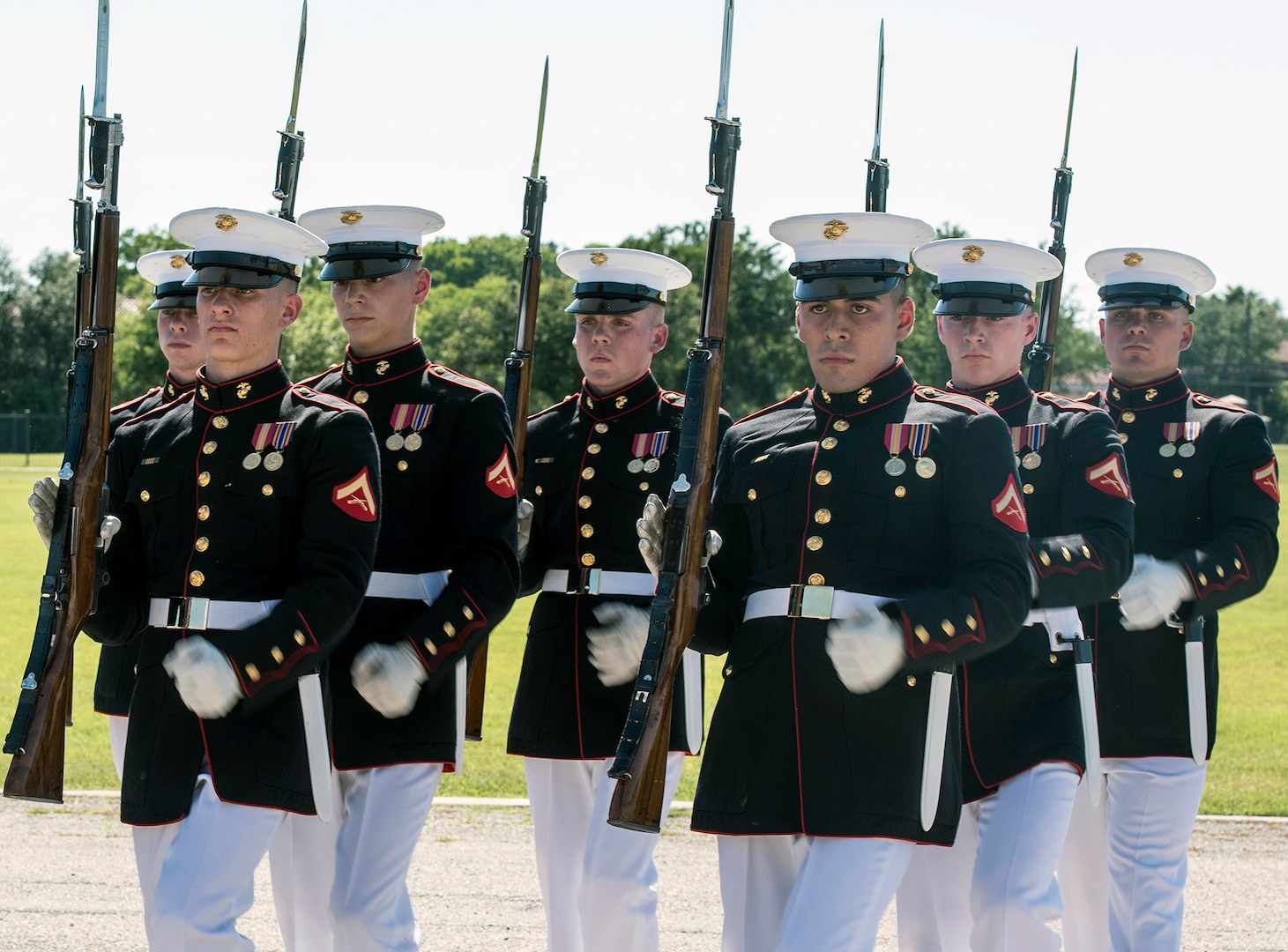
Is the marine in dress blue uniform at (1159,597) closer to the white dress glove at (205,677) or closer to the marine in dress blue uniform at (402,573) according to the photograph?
the marine in dress blue uniform at (402,573)

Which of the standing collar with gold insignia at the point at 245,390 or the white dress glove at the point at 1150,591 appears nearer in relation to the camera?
the standing collar with gold insignia at the point at 245,390

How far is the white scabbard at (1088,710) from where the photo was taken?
519cm

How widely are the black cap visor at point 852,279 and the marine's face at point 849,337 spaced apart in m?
0.02

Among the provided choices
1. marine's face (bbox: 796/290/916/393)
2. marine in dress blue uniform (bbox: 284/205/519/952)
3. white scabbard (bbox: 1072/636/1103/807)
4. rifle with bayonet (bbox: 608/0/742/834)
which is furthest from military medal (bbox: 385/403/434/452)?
white scabbard (bbox: 1072/636/1103/807)

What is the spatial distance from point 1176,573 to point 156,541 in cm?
330

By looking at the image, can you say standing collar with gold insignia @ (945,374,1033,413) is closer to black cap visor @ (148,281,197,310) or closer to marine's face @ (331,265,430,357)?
marine's face @ (331,265,430,357)

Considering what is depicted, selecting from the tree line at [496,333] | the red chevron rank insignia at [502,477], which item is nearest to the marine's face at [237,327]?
the red chevron rank insignia at [502,477]

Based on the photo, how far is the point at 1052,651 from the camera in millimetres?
5270

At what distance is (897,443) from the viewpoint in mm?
4223

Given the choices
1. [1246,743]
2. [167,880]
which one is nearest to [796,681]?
[167,880]

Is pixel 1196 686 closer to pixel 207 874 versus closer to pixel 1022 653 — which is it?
pixel 1022 653

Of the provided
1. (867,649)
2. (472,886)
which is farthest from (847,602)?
(472,886)

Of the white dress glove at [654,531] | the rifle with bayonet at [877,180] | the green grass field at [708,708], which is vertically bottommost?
→ the green grass field at [708,708]

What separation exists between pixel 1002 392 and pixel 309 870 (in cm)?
273
